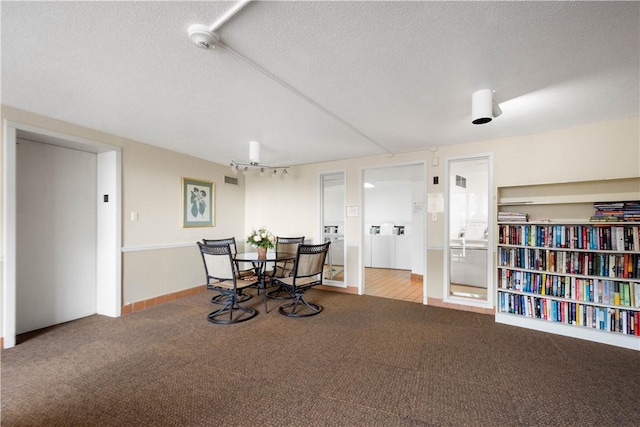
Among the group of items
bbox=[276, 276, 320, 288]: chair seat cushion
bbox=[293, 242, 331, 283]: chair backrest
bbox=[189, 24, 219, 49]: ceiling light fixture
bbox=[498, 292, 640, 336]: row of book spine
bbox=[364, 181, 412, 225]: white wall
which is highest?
bbox=[189, 24, 219, 49]: ceiling light fixture

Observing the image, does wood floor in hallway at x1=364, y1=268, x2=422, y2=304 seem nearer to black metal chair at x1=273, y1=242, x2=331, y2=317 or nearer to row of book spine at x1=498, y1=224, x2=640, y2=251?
black metal chair at x1=273, y1=242, x2=331, y2=317

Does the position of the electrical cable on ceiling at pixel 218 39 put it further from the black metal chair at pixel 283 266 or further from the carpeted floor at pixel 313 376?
the black metal chair at pixel 283 266

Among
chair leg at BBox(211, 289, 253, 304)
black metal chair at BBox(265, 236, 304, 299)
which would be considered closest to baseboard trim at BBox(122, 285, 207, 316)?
chair leg at BBox(211, 289, 253, 304)

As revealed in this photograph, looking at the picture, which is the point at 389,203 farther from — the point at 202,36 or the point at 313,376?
the point at 202,36

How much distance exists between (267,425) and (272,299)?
105 inches

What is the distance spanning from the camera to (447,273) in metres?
4.05

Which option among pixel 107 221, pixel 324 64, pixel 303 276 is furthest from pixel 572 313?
pixel 107 221

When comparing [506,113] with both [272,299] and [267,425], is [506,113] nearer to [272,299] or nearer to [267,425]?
[267,425]

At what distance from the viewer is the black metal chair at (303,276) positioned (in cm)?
357

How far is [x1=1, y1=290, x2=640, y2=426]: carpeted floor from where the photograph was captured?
180 cm

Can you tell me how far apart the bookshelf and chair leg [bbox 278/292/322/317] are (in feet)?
7.62

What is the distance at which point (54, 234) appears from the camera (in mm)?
3344

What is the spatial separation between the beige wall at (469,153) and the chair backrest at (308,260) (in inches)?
47.6

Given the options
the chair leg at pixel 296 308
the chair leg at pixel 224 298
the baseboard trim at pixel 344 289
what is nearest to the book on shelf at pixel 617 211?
the baseboard trim at pixel 344 289
